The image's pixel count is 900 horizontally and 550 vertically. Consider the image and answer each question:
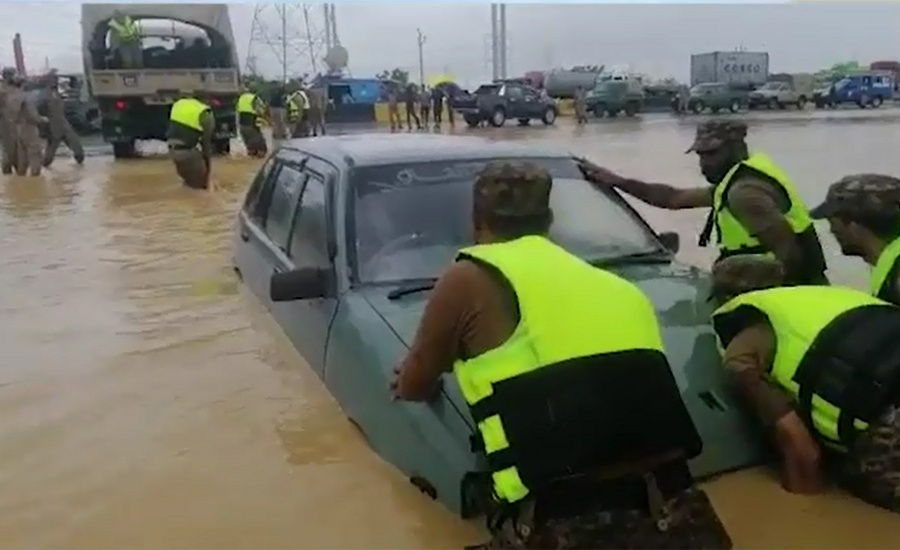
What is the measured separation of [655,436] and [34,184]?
1557cm

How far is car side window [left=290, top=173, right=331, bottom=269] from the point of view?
15.6ft

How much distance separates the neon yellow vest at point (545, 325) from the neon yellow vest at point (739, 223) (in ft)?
6.21

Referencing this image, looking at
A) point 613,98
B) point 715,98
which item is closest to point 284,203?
point 613,98

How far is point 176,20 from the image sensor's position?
21125 mm

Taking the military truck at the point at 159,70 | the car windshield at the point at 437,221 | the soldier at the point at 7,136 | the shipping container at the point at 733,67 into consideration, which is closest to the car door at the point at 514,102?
the military truck at the point at 159,70

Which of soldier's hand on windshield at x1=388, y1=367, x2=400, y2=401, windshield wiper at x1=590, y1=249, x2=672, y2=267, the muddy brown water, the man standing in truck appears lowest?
the muddy brown water

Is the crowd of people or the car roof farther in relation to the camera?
the crowd of people

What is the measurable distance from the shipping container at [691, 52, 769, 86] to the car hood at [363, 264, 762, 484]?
57.6m

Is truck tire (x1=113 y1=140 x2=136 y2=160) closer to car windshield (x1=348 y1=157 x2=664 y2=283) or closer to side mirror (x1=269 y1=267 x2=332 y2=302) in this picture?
car windshield (x1=348 y1=157 x2=664 y2=283)

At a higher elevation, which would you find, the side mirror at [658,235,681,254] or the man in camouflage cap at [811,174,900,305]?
the man in camouflage cap at [811,174,900,305]

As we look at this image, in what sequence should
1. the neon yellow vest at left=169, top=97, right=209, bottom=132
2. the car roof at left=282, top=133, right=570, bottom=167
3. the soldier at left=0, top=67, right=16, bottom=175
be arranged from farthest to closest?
the soldier at left=0, top=67, right=16, bottom=175
the neon yellow vest at left=169, top=97, right=209, bottom=132
the car roof at left=282, top=133, right=570, bottom=167

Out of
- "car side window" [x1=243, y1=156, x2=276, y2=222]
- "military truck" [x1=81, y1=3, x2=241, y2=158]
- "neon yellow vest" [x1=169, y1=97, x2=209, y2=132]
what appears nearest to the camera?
"car side window" [x1=243, y1=156, x2=276, y2=222]

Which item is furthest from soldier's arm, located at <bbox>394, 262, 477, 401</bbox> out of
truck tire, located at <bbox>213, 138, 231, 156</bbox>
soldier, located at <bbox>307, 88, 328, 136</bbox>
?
soldier, located at <bbox>307, 88, 328, 136</bbox>

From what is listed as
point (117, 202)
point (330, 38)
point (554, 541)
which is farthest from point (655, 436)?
point (330, 38)
